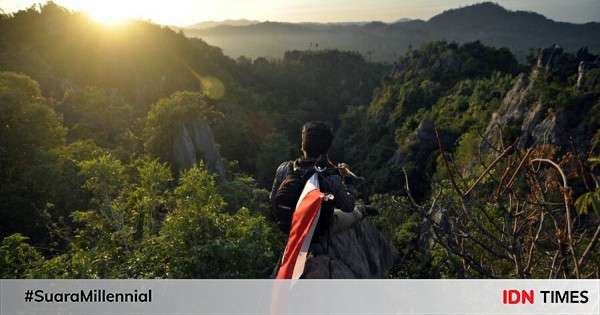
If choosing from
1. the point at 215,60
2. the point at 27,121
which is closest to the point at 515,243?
the point at 27,121

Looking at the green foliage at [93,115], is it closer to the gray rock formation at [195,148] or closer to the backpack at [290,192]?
the gray rock formation at [195,148]

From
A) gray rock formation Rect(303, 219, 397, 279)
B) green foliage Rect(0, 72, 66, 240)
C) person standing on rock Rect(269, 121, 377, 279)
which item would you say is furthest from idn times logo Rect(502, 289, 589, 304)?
green foliage Rect(0, 72, 66, 240)

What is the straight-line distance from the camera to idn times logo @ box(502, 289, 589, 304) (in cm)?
352

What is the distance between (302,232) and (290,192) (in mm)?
646

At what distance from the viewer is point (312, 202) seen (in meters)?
4.29

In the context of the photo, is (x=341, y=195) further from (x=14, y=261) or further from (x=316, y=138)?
(x=14, y=261)

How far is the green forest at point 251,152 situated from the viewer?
403 cm

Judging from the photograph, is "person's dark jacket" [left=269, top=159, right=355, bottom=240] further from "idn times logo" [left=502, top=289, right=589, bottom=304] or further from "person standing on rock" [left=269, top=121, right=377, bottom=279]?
"idn times logo" [left=502, top=289, right=589, bottom=304]

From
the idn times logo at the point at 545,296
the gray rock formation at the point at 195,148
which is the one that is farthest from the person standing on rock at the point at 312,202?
the gray rock formation at the point at 195,148

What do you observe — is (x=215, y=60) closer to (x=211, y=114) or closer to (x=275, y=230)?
(x=211, y=114)

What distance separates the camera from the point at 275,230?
12.2 metres

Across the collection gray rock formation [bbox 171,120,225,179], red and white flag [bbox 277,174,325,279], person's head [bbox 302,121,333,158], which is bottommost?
gray rock formation [bbox 171,120,225,179]

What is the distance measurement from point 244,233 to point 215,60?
295ft

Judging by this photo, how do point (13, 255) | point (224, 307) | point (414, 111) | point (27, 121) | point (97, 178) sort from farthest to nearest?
1. point (414, 111)
2. point (27, 121)
3. point (97, 178)
4. point (13, 255)
5. point (224, 307)
